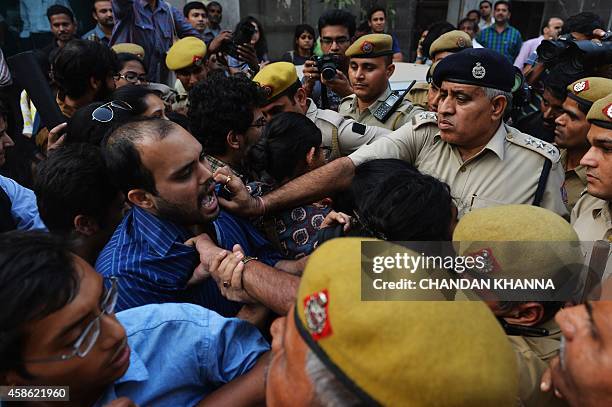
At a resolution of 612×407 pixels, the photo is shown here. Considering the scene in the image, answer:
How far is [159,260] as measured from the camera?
1692 millimetres

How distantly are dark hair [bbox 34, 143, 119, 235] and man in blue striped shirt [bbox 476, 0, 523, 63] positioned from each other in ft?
25.9

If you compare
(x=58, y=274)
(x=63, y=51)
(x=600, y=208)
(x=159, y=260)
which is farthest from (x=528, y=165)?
(x=63, y=51)

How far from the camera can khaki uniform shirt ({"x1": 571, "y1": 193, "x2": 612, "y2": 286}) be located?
6.80 feet

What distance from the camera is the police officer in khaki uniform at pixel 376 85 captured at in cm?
356

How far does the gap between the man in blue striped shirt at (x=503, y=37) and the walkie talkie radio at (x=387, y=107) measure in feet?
17.7

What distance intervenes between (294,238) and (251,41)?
4095mm

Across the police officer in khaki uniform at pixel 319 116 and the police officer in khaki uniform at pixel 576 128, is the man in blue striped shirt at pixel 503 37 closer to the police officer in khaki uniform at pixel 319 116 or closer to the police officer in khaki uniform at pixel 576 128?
the police officer in khaki uniform at pixel 576 128

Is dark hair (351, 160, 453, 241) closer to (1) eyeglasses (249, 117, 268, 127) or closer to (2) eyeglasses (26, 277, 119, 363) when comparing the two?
(2) eyeglasses (26, 277, 119, 363)

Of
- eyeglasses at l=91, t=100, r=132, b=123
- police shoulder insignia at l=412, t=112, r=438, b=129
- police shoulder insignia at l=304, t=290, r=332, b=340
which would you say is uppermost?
police shoulder insignia at l=304, t=290, r=332, b=340

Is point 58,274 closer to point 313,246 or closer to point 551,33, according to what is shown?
point 313,246

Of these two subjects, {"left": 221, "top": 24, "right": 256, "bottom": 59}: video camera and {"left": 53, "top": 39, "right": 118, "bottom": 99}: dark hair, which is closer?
{"left": 53, "top": 39, "right": 118, "bottom": 99}: dark hair

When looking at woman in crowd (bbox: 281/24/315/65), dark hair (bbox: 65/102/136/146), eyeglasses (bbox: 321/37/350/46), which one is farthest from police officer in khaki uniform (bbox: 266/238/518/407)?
woman in crowd (bbox: 281/24/315/65)

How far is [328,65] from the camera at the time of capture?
3895 mm

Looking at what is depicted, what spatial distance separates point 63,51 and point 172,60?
124 centimetres
